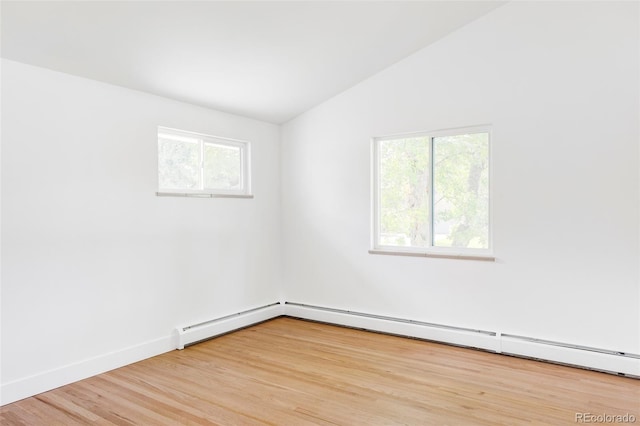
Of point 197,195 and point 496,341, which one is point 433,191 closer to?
point 496,341

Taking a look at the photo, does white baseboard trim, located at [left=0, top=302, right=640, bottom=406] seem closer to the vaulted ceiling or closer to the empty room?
the empty room

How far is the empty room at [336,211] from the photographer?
9.43 feet

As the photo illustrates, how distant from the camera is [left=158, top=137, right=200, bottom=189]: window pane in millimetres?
3982

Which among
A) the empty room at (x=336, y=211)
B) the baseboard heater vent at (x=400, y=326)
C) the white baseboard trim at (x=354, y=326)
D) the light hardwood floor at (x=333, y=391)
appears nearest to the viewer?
the light hardwood floor at (x=333, y=391)

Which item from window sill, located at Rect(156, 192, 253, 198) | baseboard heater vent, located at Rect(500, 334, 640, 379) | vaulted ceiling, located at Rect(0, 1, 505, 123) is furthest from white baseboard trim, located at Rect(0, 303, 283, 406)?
baseboard heater vent, located at Rect(500, 334, 640, 379)

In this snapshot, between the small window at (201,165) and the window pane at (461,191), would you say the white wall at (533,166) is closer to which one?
the window pane at (461,191)

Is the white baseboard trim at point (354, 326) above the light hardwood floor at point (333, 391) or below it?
above

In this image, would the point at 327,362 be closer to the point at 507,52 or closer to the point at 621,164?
the point at 621,164

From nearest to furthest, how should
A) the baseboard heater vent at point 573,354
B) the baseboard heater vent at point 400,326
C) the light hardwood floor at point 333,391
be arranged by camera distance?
the light hardwood floor at point 333,391 → the baseboard heater vent at point 573,354 → the baseboard heater vent at point 400,326

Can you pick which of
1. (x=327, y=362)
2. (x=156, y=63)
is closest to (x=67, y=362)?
(x=327, y=362)

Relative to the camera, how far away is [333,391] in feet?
9.79

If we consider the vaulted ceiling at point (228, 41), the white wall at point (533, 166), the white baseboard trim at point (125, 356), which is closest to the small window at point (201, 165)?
the vaulted ceiling at point (228, 41)

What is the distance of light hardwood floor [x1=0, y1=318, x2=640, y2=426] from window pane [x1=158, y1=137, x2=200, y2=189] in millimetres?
1564

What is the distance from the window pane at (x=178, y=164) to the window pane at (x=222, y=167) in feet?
0.40
